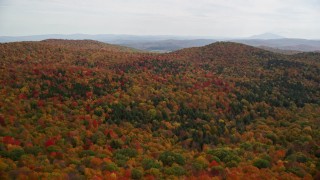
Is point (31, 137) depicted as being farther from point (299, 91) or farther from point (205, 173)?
point (299, 91)

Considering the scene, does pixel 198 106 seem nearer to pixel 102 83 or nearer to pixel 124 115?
pixel 124 115

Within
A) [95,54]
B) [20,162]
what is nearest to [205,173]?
[20,162]

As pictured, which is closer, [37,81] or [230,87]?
[37,81]

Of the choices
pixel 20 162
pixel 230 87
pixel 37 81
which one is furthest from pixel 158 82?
pixel 20 162

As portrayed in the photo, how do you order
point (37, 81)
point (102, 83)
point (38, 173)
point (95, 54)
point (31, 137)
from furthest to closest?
point (95, 54), point (102, 83), point (37, 81), point (31, 137), point (38, 173)

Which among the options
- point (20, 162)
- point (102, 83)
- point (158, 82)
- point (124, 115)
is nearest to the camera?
point (20, 162)

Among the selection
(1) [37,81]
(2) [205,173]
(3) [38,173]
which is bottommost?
(2) [205,173]

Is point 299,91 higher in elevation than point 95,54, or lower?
lower
